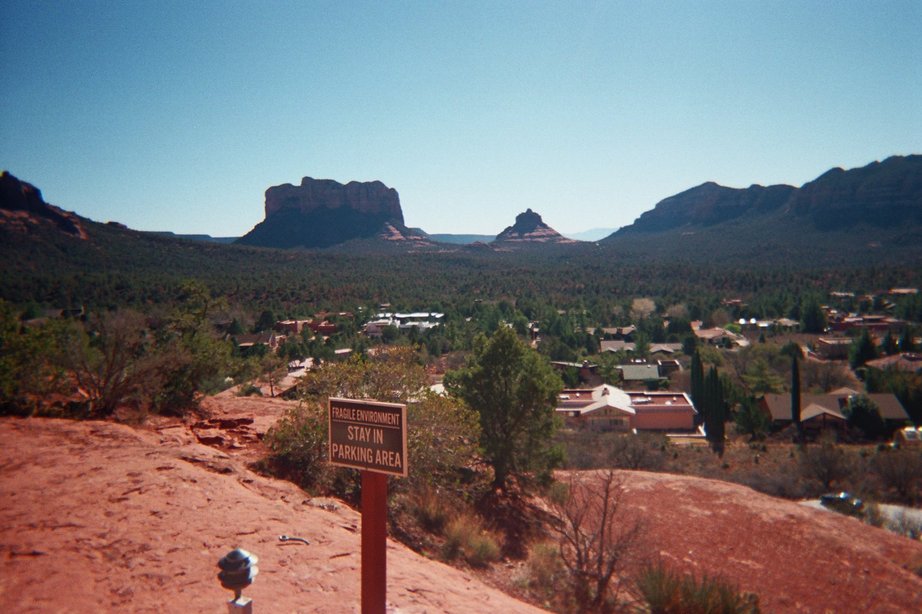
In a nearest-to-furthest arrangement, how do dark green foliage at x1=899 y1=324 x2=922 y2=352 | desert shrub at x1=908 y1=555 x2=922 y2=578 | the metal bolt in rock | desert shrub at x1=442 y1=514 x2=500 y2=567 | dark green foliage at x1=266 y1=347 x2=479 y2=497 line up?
the metal bolt in rock → desert shrub at x1=442 y1=514 x2=500 y2=567 → dark green foliage at x1=266 y1=347 x2=479 y2=497 → desert shrub at x1=908 y1=555 x2=922 y2=578 → dark green foliage at x1=899 y1=324 x2=922 y2=352

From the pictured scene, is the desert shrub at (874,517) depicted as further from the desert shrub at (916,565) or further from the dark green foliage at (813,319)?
the dark green foliage at (813,319)

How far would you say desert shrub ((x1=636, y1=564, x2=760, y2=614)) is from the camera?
9156 millimetres

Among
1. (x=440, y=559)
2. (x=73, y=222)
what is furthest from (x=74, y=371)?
(x=73, y=222)

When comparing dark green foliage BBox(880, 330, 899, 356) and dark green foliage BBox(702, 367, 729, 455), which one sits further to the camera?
dark green foliage BBox(880, 330, 899, 356)

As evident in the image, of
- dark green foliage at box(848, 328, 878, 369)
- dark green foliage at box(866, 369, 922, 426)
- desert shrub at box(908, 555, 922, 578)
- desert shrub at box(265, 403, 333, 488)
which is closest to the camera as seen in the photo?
desert shrub at box(265, 403, 333, 488)

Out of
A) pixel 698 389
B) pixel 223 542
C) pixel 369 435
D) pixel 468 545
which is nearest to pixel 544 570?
pixel 468 545

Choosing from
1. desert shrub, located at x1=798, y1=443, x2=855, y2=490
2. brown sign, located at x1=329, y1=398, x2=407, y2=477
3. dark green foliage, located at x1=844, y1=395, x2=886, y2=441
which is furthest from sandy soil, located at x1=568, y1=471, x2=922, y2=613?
dark green foliage, located at x1=844, y1=395, x2=886, y2=441

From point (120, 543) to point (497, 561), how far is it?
22.8ft

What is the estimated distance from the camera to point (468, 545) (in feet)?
37.9

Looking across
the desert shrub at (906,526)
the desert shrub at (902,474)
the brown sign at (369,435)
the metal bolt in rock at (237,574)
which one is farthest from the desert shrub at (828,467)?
the metal bolt in rock at (237,574)

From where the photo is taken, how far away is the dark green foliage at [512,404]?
56.5 ft

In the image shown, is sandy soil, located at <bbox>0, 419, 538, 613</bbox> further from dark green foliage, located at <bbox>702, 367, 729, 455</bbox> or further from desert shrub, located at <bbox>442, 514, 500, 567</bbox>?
dark green foliage, located at <bbox>702, 367, 729, 455</bbox>

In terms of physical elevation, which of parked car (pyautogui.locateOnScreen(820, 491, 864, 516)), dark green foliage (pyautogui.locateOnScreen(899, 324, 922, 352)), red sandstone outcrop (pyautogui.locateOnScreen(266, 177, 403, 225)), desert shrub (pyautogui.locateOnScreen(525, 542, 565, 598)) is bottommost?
parked car (pyautogui.locateOnScreen(820, 491, 864, 516))

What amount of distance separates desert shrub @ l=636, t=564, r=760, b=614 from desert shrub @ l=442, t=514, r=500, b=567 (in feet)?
9.95
